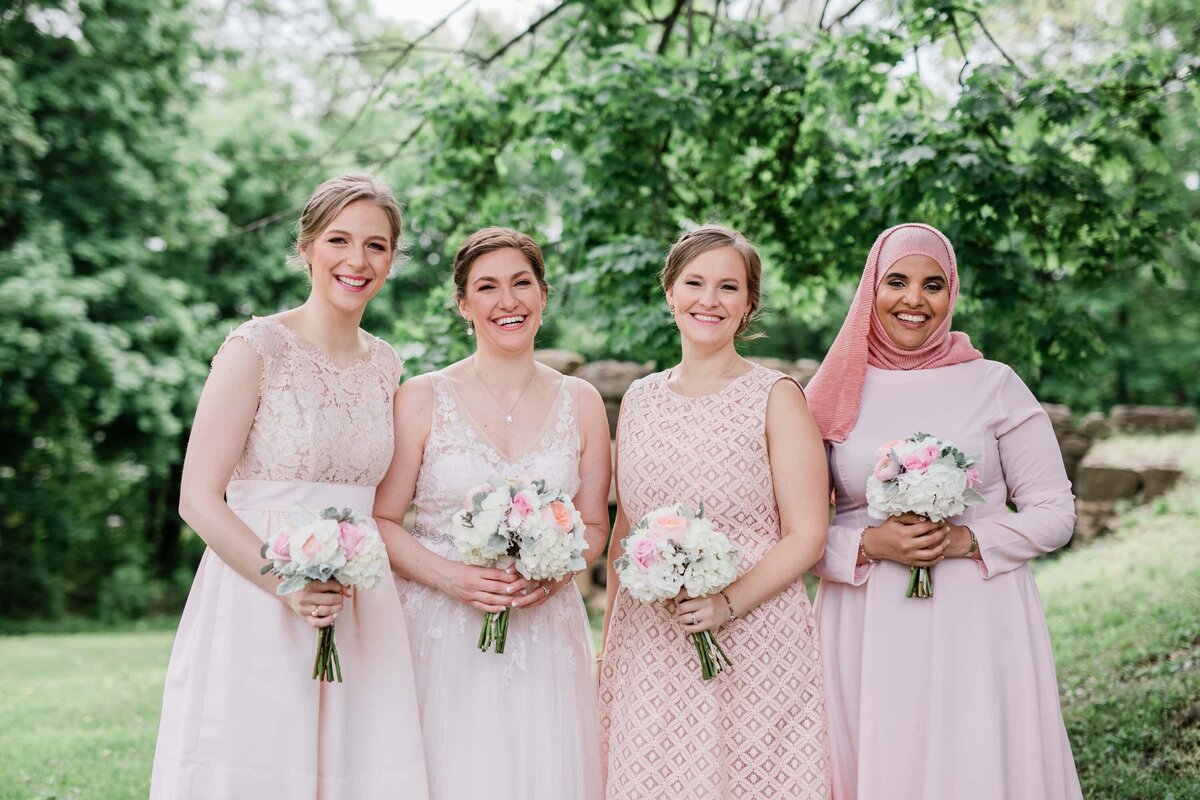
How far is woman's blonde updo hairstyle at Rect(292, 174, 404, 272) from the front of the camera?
3680 mm

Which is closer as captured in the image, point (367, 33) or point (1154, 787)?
point (1154, 787)

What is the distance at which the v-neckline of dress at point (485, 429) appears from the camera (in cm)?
386

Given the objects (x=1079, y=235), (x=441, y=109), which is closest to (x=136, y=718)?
(x=441, y=109)

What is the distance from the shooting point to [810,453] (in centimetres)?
376

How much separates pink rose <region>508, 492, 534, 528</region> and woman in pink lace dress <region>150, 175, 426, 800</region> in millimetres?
580

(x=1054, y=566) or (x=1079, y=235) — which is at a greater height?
(x=1079, y=235)

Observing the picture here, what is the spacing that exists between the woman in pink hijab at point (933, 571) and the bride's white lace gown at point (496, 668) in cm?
96

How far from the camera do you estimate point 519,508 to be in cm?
336

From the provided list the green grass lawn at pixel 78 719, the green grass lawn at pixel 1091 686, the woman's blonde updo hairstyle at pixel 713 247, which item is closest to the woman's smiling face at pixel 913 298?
the woman's blonde updo hairstyle at pixel 713 247

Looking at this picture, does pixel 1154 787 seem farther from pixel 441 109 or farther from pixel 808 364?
pixel 808 364

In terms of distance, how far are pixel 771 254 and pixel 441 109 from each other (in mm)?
2593

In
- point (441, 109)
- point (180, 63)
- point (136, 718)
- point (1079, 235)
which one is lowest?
point (136, 718)

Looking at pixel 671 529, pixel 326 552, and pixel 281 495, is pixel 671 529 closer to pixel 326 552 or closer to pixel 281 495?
pixel 326 552
